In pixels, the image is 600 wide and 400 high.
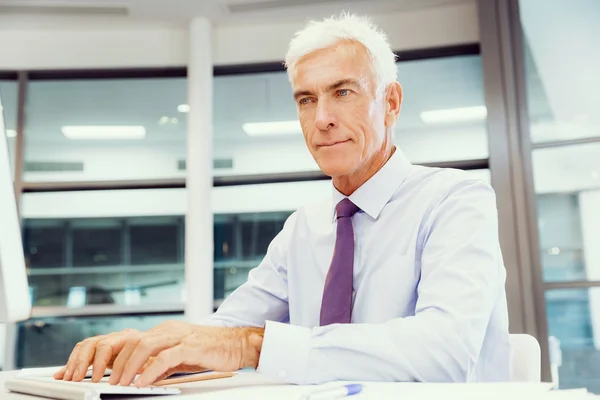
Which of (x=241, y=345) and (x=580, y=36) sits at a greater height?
(x=580, y=36)

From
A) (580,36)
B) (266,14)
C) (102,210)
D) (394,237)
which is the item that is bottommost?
(394,237)

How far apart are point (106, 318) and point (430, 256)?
293cm

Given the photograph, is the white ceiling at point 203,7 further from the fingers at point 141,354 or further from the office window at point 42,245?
the fingers at point 141,354

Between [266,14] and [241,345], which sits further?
[266,14]

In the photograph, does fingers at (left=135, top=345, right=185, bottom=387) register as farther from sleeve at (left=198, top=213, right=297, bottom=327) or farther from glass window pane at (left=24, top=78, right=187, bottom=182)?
glass window pane at (left=24, top=78, right=187, bottom=182)

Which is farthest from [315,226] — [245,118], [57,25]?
[57,25]

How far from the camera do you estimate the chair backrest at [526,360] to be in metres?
1.15

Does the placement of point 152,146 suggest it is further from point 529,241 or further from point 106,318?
point 529,241

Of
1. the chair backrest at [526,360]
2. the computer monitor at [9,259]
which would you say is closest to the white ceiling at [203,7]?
the chair backrest at [526,360]

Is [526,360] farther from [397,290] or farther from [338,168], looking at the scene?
[338,168]

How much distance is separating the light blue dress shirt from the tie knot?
0.01 meters

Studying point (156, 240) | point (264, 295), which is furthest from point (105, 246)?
point (264, 295)

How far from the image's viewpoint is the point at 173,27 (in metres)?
3.72

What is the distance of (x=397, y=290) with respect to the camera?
1.17m
